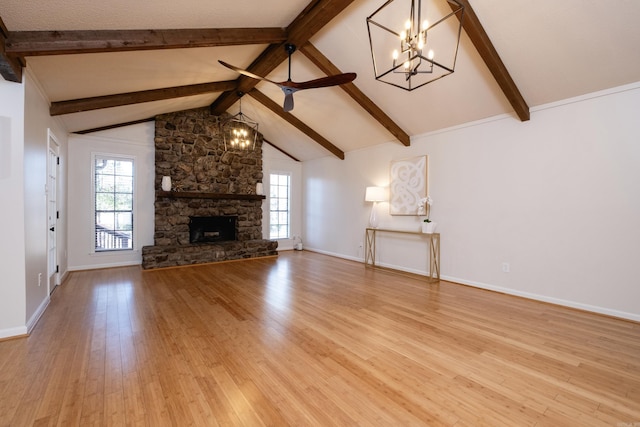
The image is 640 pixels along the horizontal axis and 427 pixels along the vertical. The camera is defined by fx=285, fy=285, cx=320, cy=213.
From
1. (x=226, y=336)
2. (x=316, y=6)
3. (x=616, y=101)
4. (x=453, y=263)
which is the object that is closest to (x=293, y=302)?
(x=226, y=336)

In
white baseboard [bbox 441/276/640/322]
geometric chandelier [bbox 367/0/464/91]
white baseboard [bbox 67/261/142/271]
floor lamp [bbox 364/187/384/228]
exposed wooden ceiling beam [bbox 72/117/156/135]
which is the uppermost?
geometric chandelier [bbox 367/0/464/91]

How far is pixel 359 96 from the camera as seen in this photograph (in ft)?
16.2

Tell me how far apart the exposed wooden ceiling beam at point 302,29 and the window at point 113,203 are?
11.0 ft

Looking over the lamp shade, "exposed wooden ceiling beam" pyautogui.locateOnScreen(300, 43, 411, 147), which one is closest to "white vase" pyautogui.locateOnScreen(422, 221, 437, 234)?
the lamp shade

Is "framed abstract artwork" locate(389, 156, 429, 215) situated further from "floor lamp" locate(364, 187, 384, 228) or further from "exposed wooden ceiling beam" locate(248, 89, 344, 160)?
"exposed wooden ceiling beam" locate(248, 89, 344, 160)

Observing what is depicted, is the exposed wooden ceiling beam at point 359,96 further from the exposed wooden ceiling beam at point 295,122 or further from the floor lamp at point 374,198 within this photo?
the exposed wooden ceiling beam at point 295,122

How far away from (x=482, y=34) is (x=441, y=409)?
376 centimetres

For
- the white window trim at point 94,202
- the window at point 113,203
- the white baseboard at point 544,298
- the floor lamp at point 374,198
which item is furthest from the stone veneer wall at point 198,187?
the white baseboard at point 544,298

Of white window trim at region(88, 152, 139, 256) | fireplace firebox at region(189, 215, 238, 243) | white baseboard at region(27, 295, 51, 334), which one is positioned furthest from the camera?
fireplace firebox at region(189, 215, 238, 243)

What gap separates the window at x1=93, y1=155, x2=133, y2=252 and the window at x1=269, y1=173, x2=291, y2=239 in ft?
11.3

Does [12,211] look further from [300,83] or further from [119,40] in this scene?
[300,83]

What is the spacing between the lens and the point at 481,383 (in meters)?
2.13

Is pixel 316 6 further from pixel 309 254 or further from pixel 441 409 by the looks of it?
pixel 309 254

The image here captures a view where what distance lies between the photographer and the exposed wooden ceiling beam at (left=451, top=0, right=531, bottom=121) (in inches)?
123
